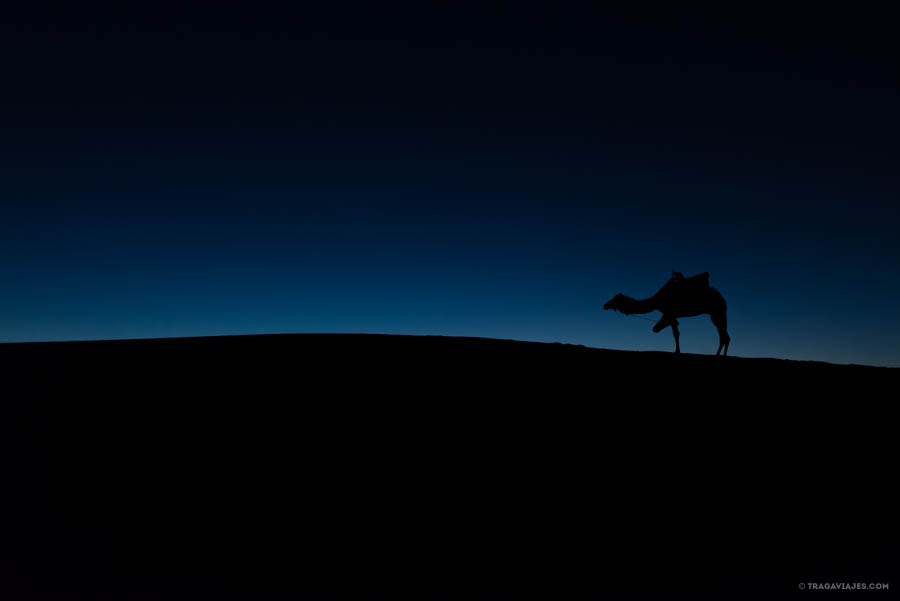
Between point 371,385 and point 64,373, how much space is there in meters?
6.71

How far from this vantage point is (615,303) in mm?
15133

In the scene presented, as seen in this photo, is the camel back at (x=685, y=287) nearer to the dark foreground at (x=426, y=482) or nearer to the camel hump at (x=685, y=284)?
the camel hump at (x=685, y=284)

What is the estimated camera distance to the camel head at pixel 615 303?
15102 mm

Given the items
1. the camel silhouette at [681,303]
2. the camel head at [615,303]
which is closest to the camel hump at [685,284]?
the camel silhouette at [681,303]

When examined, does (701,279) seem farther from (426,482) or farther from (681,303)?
(426,482)

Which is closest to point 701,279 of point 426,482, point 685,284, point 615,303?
point 685,284

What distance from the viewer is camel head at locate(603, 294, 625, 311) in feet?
49.5

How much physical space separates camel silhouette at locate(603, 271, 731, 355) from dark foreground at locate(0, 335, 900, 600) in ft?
13.4

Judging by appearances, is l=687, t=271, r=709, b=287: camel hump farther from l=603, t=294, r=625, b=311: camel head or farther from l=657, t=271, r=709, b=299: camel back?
l=603, t=294, r=625, b=311: camel head

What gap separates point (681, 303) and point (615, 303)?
193 centimetres

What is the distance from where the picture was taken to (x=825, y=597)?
15.8ft

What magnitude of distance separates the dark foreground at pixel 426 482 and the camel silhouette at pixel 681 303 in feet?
13.4

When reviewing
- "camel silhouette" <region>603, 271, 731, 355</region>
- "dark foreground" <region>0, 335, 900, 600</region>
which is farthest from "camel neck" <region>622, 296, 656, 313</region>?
"dark foreground" <region>0, 335, 900, 600</region>

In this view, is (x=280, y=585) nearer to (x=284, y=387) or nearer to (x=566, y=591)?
(x=566, y=591)
